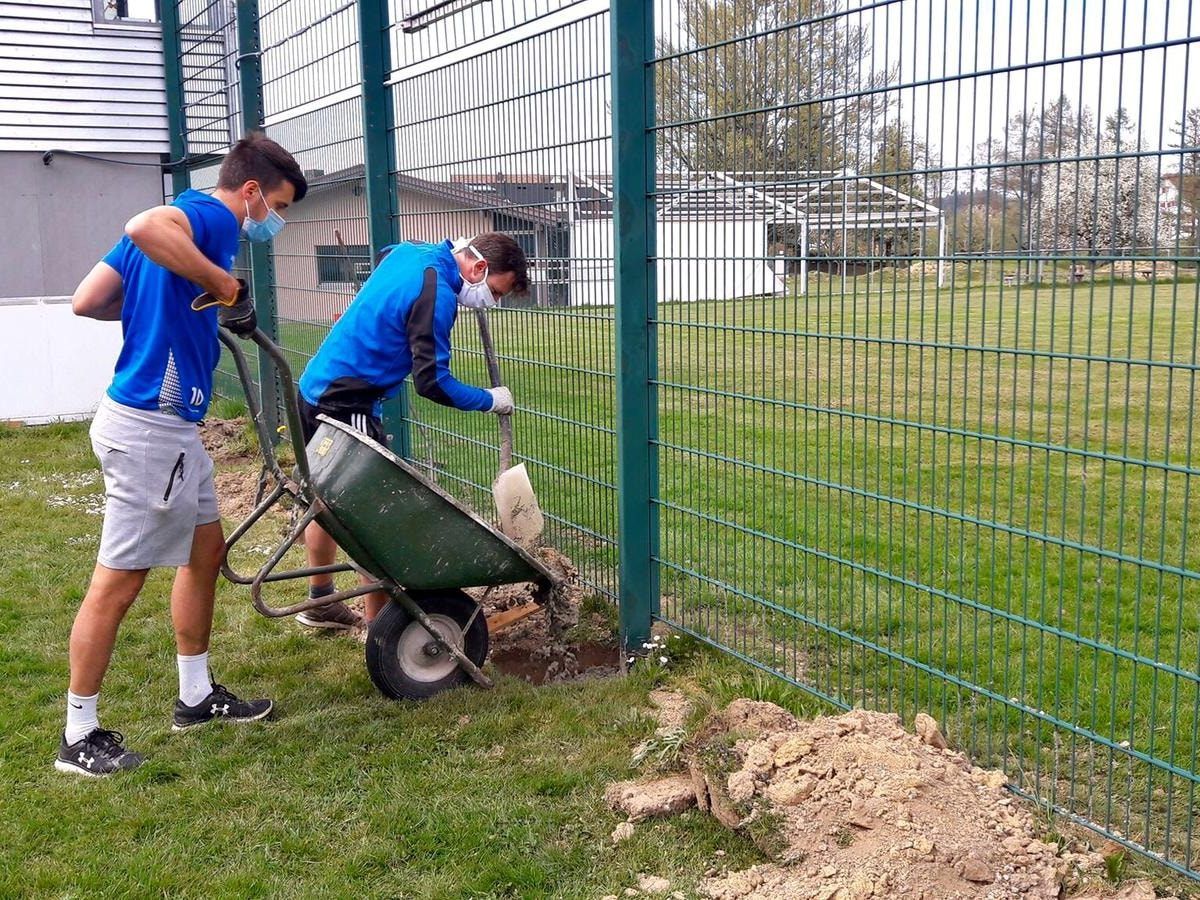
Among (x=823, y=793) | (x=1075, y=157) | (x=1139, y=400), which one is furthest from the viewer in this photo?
(x=1139, y=400)

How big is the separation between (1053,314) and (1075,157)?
381mm

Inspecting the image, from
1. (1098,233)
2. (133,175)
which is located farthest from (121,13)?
(1098,233)

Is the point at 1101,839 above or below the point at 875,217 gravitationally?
below

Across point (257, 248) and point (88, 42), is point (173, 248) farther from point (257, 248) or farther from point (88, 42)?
point (88, 42)

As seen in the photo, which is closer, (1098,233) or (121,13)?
(1098,233)

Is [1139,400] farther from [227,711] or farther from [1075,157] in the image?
[227,711]

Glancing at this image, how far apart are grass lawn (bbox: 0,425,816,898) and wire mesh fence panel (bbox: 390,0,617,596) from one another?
1.04 m

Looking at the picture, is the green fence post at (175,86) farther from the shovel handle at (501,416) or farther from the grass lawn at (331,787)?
the shovel handle at (501,416)

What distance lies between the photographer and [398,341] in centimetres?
429

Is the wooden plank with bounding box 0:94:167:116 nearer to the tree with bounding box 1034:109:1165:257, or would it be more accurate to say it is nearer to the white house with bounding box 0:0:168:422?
the white house with bounding box 0:0:168:422

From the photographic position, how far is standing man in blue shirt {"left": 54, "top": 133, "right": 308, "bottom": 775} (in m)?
3.64

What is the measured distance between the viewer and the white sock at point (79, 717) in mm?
3734

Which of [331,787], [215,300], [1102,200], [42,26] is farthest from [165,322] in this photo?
[42,26]

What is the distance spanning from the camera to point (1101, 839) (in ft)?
10.1
